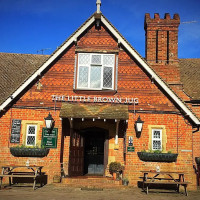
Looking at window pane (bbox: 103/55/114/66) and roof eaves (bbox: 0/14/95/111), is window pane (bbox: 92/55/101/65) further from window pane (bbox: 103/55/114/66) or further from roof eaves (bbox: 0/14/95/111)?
roof eaves (bbox: 0/14/95/111)

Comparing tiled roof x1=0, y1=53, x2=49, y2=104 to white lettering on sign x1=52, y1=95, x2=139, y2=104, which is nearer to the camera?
white lettering on sign x1=52, y1=95, x2=139, y2=104

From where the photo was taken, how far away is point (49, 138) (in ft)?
40.3

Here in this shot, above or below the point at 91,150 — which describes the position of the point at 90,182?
below

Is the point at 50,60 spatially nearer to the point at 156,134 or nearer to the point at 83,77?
the point at 83,77

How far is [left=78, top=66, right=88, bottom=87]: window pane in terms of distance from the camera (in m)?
12.9

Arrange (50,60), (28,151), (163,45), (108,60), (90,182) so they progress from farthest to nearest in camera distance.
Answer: (163,45) < (108,60) < (50,60) < (28,151) < (90,182)

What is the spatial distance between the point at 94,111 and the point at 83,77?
77.1 inches

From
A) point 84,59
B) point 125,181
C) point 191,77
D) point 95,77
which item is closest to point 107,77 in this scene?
point 95,77

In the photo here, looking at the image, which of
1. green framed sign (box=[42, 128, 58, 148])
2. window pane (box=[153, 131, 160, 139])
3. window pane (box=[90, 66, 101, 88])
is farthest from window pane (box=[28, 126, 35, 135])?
window pane (box=[153, 131, 160, 139])

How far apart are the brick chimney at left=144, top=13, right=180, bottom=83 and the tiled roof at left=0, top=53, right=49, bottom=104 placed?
6985 millimetres

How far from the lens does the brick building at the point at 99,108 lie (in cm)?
1216

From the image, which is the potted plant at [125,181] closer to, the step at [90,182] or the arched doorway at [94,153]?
the step at [90,182]

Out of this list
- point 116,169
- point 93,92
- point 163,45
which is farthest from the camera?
point 163,45

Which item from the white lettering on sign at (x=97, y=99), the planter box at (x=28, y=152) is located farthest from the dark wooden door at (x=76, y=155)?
the white lettering on sign at (x=97, y=99)
